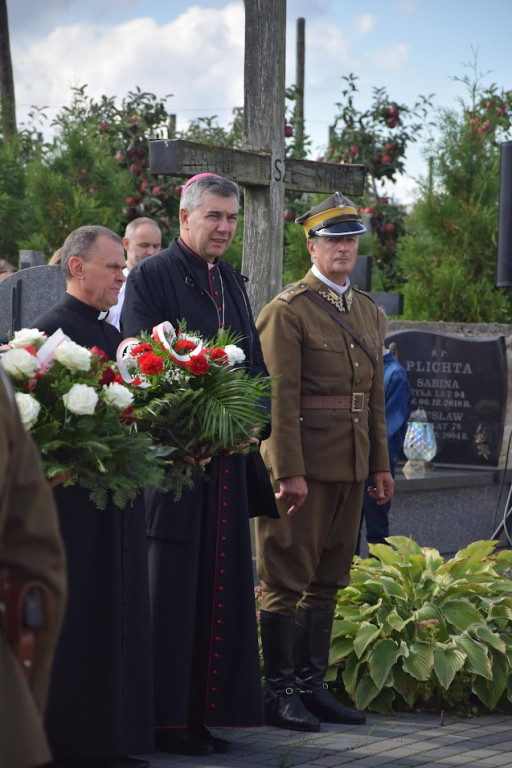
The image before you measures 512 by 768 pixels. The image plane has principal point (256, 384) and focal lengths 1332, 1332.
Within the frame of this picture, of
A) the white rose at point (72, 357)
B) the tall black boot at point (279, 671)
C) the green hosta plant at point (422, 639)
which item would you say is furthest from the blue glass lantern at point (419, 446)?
the white rose at point (72, 357)

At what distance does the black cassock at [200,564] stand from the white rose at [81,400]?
1029mm

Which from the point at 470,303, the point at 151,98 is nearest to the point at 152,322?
the point at 470,303

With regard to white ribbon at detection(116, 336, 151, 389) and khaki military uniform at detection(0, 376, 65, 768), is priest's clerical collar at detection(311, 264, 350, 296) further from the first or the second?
khaki military uniform at detection(0, 376, 65, 768)

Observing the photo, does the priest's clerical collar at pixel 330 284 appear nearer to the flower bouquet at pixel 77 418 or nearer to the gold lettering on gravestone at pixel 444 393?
the flower bouquet at pixel 77 418

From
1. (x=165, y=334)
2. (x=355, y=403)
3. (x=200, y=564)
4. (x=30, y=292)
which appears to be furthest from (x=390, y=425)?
(x=165, y=334)

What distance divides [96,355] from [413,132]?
13.4 meters

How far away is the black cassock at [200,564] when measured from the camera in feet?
16.6

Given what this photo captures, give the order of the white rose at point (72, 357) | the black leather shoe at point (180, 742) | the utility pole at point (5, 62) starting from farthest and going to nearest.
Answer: the utility pole at point (5, 62) < the black leather shoe at point (180, 742) < the white rose at point (72, 357)

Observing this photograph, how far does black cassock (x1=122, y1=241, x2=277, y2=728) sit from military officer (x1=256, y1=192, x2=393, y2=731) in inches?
9.6

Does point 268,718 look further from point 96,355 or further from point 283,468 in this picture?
point 96,355

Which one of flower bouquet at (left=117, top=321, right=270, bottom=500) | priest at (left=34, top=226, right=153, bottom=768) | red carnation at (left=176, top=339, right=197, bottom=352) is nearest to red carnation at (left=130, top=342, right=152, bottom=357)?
flower bouquet at (left=117, top=321, right=270, bottom=500)

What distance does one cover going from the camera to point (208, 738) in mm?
5156

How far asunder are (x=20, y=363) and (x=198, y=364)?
2.47 feet

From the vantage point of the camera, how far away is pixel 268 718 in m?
5.64
